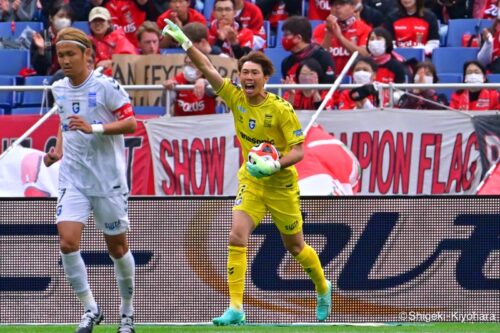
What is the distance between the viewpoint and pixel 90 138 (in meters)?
9.41

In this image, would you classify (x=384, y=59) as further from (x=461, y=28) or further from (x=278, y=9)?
(x=278, y=9)

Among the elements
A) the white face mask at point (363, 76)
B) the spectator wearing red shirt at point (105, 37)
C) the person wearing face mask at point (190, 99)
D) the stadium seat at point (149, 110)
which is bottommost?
the stadium seat at point (149, 110)

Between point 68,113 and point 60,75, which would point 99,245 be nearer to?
point 68,113

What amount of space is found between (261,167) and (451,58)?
7.90 m

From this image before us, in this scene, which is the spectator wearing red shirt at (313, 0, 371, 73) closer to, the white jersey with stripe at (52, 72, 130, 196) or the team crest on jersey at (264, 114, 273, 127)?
the team crest on jersey at (264, 114, 273, 127)

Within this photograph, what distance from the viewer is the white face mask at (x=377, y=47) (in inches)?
627

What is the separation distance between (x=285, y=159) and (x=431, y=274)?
2.19 metres

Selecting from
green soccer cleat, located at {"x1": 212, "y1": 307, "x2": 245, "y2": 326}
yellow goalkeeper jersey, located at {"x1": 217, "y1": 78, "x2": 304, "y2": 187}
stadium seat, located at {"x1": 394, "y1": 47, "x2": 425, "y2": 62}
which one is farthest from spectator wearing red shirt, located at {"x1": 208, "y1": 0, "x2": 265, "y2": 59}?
green soccer cleat, located at {"x1": 212, "y1": 307, "x2": 245, "y2": 326}

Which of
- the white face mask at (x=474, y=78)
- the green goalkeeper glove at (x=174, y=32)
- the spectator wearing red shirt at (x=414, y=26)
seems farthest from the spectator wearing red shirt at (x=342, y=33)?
the green goalkeeper glove at (x=174, y=32)

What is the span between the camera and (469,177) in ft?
48.7

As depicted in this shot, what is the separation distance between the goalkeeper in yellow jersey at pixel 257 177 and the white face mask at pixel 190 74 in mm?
4628

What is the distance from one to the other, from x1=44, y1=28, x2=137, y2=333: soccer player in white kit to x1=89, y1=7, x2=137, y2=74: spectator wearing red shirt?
676 cm

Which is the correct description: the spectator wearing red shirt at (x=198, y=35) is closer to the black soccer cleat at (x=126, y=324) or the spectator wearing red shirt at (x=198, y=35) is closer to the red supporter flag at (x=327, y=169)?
the red supporter flag at (x=327, y=169)

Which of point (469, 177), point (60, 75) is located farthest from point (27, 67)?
point (469, 177)
